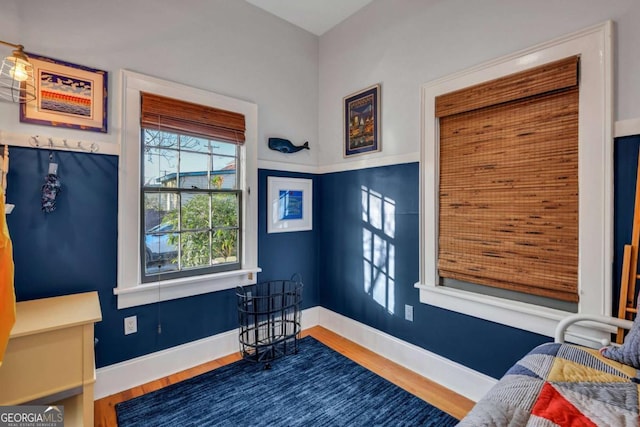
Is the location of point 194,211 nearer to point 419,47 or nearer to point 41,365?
point 41,365

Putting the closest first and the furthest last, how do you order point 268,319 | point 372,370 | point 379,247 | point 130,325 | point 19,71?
point 19,71, point 130,325, point 372,370, point 268,319, point 379,247

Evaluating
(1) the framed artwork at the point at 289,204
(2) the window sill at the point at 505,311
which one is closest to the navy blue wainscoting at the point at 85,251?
(1) the framed artwork at the point at 289,204

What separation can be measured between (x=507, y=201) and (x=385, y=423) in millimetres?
1547

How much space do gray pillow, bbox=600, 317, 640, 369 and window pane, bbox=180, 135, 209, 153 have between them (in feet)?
8.98

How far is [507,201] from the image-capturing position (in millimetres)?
1939

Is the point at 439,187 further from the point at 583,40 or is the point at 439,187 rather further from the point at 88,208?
the point at 88,208

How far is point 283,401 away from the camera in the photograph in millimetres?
2010

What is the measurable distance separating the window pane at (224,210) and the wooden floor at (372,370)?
1.14 m

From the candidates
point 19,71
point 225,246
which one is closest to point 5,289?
point 19,71

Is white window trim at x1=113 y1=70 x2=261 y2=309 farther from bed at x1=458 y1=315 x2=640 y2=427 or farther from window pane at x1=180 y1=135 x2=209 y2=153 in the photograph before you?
bed at x1=458 y1=315 x2=640 y2=427

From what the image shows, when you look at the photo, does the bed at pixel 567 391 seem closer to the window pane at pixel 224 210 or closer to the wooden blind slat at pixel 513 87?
the wooden blind slat at pixel 513 87

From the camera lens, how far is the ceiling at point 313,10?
276 cm

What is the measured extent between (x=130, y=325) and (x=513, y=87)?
2985 mm

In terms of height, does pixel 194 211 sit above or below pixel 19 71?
below
